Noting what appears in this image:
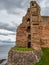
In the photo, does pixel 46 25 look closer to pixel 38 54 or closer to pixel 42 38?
pixel 42 38

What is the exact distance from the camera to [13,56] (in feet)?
191

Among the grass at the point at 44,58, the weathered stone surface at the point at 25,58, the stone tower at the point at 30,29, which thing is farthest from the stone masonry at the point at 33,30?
the weathered stone surface at the point at 25,58

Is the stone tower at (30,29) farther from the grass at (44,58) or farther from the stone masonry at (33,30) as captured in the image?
the grass at (44,58)

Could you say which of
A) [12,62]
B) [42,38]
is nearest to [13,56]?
[12,62]

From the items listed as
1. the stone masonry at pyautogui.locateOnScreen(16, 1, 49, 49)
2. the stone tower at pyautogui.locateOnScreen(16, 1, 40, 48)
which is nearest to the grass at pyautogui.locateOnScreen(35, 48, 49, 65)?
the stone masonry at pyautogui.locateOnScreen(16, 1, 49, 49)

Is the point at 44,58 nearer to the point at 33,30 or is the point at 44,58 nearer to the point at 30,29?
the point at 33,30

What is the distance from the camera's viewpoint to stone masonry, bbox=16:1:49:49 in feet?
202

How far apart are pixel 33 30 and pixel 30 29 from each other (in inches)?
83.5

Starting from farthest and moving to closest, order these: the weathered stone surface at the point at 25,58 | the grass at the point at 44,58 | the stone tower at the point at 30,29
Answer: the stone tower at the point at 30,29
the weathered stone surface at the point at 25,58
the grass at the point at 44,58

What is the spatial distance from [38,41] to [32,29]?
314cm

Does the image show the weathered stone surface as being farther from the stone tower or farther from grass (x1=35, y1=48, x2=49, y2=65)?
the stone tower

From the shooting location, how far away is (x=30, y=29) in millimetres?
63812

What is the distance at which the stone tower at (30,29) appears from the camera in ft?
202

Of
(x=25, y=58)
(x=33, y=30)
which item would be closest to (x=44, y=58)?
(x=25, y=58)
